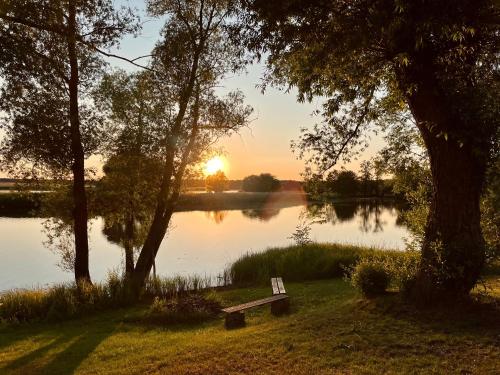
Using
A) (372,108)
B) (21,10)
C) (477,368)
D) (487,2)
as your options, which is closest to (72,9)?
(21,10)

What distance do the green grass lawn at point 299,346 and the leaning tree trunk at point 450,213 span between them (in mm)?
611

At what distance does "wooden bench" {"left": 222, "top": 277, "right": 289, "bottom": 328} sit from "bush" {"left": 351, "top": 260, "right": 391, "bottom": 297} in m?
2.77

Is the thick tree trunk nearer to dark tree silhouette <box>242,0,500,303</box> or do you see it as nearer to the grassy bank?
the grassy bank

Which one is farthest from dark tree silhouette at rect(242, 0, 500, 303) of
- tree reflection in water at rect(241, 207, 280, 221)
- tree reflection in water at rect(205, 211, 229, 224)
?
tree reflection in water at rect(241, 207, 280, 221)

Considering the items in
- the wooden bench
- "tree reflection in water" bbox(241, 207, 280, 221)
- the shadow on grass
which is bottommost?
"tree reflection in water" bbox(241, 207, 280, 221)

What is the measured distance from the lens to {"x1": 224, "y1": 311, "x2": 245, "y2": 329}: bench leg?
10359mm

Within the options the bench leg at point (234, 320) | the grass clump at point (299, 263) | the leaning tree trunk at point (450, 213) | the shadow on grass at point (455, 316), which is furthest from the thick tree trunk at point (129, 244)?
the leaning tree trunk at point (450, 213)

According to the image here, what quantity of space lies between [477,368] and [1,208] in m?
64.7

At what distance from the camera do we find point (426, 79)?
8.96 m

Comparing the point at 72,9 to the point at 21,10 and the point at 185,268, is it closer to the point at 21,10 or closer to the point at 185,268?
the point at 21,10

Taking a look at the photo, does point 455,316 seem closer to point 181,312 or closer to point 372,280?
point 372,280

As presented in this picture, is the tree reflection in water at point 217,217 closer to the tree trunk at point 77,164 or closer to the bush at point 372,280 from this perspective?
Answer: the tree trunk at point 77,164

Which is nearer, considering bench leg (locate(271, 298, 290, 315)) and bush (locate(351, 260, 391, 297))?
bush (locate(351, 260, 391, 297))

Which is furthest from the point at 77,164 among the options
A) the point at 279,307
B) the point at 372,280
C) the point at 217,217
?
the point at 217,217
